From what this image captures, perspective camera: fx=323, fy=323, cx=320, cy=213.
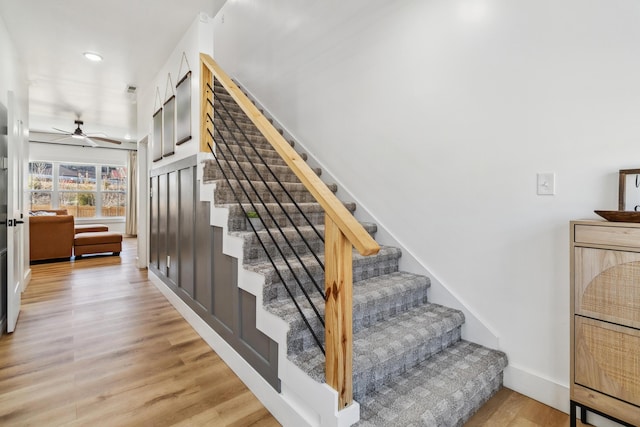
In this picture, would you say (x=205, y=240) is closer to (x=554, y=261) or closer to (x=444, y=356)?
(x=444, y=356)

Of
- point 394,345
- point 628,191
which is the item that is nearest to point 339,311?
point 394,345

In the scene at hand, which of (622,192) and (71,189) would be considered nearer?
(622,192)

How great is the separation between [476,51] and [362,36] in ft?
3.84

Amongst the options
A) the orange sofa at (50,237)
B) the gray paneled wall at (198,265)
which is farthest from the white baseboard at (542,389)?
the orange sofa at (50,237)

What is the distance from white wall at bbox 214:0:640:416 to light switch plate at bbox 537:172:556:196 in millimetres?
26

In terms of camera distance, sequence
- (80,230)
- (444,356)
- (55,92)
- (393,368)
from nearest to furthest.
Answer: (393,368) → (444,356) → (55,92) → (80,230)

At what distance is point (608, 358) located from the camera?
4.93 feet

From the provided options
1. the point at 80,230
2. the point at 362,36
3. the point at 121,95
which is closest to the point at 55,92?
the point at 121,95

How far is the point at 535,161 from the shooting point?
1910mm

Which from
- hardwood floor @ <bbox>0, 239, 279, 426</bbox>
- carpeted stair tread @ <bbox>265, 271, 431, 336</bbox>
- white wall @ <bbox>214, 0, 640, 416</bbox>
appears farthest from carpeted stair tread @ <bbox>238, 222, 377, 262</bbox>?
hardwood floor @ <bbox>0, 239, 279, 426</bbox>

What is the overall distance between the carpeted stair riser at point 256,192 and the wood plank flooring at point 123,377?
3.99 ft

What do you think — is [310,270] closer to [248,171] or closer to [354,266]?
[354,266]

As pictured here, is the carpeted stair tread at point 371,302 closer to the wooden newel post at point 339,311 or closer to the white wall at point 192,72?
the wooden newel post at point 339,311

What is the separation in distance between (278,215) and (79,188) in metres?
9.12
